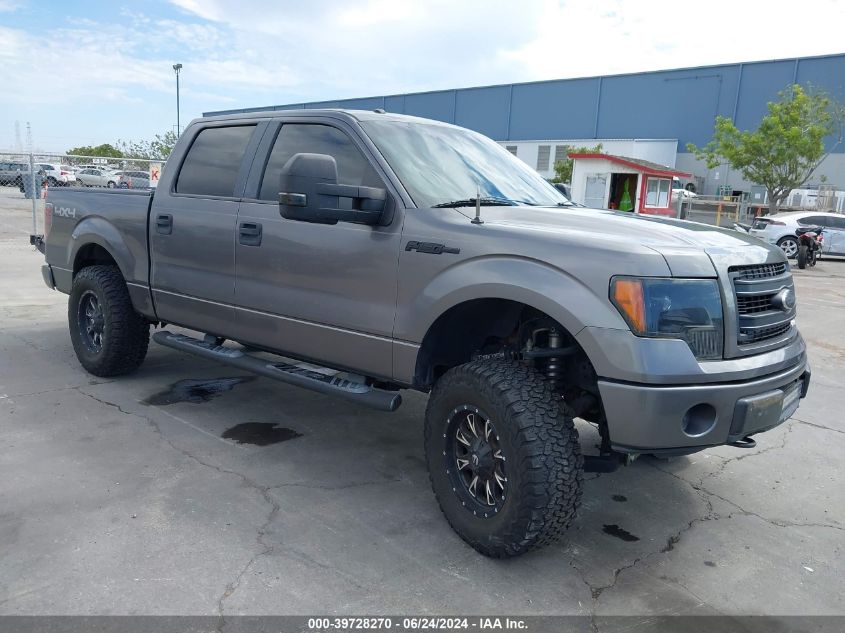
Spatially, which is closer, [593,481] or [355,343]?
[355,343]

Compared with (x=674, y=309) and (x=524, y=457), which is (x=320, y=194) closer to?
(x=524, y=457)

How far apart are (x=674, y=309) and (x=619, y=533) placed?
1.33 m

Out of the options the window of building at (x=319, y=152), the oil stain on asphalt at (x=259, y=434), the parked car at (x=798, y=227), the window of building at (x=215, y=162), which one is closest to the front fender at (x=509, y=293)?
the window of building at (x=319, y=152)

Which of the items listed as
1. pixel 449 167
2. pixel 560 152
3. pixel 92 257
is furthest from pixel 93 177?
pixel 449 167

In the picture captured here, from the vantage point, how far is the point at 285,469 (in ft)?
13.6

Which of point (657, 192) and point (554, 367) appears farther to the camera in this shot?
point (657, 192)

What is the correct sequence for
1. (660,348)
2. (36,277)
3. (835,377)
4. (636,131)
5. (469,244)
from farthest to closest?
(636,131), (36,277), (835,377), (469,244), (660,348)

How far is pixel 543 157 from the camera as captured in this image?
48.1 m

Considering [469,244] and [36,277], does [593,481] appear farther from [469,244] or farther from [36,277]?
[36,277]

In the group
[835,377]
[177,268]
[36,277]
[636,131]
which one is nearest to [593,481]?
[177,268]

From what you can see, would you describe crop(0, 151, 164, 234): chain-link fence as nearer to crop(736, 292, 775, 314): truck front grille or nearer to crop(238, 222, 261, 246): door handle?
crop(238, 222, 261, 246): door handle

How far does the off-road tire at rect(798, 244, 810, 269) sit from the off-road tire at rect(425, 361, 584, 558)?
17.6 meters

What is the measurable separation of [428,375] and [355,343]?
17.9 inches

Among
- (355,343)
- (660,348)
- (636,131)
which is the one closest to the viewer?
(660,348)
